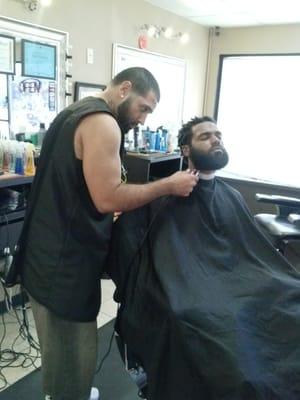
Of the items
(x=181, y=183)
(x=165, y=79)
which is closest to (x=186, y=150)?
(x=181, y=183)

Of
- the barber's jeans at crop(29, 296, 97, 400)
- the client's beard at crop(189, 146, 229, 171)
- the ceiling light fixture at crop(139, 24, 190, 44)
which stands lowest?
the barber's jeans at crop(29, 296, 97, 400)

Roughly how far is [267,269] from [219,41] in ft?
10.3

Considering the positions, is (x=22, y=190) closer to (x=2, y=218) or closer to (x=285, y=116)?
(x=2, y=218)

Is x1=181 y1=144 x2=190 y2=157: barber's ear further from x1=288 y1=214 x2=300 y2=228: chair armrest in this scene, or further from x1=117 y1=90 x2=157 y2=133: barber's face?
x1=288 y1=214 x2=300 y2=228: chair armrest

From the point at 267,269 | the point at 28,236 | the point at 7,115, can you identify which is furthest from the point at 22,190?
the point at 267,269

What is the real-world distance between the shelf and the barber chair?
1.13 metres

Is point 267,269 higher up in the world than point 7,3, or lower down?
lower down

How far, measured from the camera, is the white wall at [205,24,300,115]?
349 centimetres

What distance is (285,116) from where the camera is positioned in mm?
3689

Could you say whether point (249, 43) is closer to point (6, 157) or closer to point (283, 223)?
point (283, 223)

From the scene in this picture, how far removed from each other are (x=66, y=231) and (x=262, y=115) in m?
3.16

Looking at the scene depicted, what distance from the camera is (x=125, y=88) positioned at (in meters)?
1.22

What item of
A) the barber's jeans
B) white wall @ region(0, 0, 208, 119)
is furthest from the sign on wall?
the barber's jeans

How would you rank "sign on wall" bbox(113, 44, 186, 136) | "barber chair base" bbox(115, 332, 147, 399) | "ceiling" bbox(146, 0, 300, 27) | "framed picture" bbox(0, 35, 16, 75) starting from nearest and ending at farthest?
"barber chair base" bbox(115, 332, 147, 399) → "framed picture" bbox(0, 35, 16, 75) → "ceiling" bbox(146, 0, 300, 27) → "sign on wall" bbox(113, 44, 186, 136)
